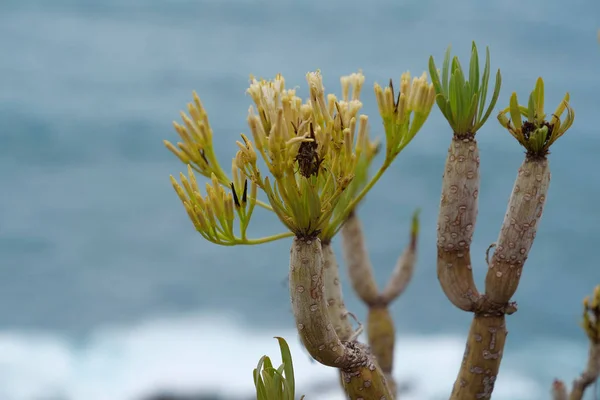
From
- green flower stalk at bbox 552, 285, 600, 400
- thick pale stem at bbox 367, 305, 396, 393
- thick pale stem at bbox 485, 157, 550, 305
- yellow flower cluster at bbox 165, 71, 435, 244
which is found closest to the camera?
yellow flower cluster at bbox 165, 71, 435, 244

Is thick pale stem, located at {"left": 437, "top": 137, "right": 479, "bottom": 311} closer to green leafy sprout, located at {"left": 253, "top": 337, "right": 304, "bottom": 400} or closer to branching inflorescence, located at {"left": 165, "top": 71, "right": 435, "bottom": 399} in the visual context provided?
branching inflorescence, located at {"left": 165, "top": 71, "right": 435, "bottom": 399}

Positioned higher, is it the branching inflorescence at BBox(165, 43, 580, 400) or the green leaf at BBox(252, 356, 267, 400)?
the branching inflorescence at BBox(165, 43, 580, 400)

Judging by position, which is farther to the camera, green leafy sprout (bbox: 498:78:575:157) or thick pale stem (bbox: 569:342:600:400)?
thick pale stem (bbox: 569:342:600:400)

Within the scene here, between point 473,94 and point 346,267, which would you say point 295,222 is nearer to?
point 473,94

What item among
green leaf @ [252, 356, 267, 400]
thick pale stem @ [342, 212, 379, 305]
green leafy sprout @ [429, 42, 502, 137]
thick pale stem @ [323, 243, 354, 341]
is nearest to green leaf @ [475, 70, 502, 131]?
green leafy sprout @ [429, 42, 502, 137]

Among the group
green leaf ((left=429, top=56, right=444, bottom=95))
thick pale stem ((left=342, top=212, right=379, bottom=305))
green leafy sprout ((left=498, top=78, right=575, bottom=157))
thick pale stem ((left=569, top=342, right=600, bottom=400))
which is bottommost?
thick pale stem ((left=569, top=342, right=600, bottom=400))

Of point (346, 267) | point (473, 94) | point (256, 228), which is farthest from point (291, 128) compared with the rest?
point (256, 228)

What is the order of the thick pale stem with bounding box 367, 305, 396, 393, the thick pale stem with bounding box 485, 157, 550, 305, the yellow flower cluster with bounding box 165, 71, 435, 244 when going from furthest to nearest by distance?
the thick pale stem with bounding box 367, 305, 396, 393
the thick pale stem with bounding box 485, 157, 550, 305
the yellow flower cluster with bounding box 165, 71, 435, 244

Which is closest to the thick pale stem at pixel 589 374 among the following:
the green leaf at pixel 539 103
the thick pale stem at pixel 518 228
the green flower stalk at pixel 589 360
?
the green flower stalk at pixel 589 360
